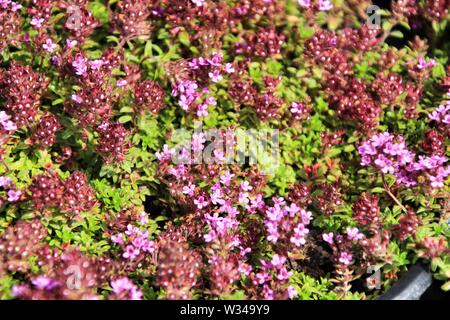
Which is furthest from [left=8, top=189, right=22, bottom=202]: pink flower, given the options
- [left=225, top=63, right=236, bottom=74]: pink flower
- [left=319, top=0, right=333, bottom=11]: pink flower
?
[left=319, top=0, right=333, bottom=11]: pink flower

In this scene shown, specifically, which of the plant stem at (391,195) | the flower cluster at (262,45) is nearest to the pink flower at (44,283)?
the plant stem at (391,195)

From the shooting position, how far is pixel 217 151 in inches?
138

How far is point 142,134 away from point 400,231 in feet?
5.22

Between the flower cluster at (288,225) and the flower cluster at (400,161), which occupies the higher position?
the flower cluster at (400,161)

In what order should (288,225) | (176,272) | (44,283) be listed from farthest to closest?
(288,225)
(176,272)
(44,283)

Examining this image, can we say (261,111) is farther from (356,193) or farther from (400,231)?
(400,231)

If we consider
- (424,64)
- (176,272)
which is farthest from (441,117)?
(176,272)

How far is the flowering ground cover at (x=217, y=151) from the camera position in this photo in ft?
10.1

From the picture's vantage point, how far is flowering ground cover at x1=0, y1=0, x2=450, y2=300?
3.08m

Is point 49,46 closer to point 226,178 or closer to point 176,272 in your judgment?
point 226,178

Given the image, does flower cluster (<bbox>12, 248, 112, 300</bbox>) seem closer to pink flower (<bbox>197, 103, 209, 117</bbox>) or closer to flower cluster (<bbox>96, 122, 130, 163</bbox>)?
flower cluster (<bbox>96, 122, 130, 163</bbox>)

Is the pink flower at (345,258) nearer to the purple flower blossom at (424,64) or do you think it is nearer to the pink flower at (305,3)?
the purple flower blossom at (424,64)

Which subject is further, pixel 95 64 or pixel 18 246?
pixel 95 64
